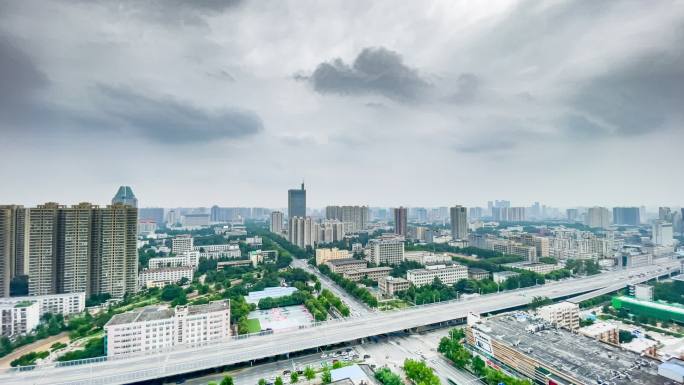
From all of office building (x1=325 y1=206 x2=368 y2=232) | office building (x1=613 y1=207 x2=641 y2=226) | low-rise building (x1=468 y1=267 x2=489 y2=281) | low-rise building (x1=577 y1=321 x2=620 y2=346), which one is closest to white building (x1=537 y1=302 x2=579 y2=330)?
low-rise building (x1=577 y1=321 x2=620 y2=346)

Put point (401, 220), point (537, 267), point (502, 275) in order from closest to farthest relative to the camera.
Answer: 1. point (502, 275)
2. point (537, 267)
3. point (401, 220)

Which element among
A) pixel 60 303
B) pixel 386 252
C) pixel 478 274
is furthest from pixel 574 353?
pixel 60 303

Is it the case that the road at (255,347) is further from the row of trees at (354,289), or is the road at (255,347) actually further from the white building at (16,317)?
the white building at (16,317)

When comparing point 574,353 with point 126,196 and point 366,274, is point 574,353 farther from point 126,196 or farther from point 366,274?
point 126,196

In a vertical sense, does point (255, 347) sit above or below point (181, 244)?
below

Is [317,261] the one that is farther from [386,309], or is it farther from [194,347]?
[194,347]

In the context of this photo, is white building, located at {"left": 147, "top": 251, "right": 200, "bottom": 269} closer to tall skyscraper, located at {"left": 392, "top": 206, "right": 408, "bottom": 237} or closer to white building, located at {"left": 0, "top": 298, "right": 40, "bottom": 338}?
white building, located at {"left": 0, "top": 298, "right": 40, "bottom": 338}
